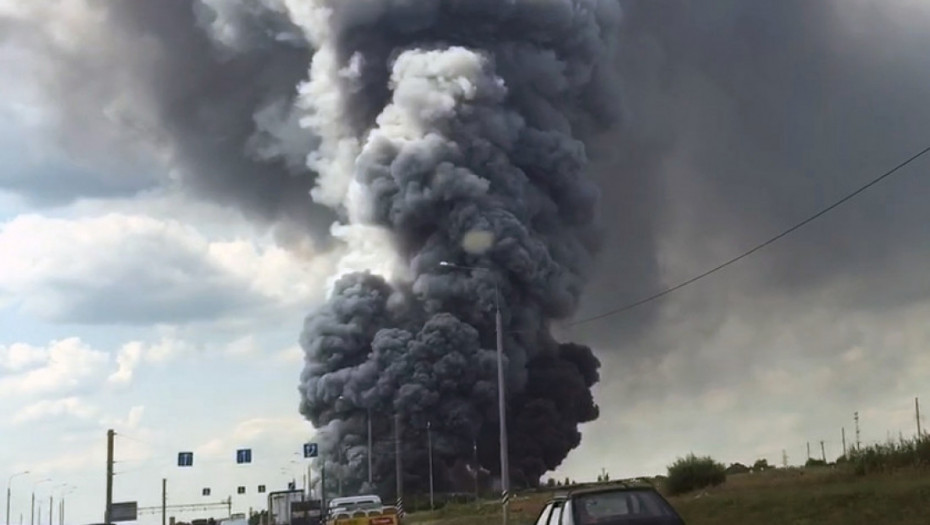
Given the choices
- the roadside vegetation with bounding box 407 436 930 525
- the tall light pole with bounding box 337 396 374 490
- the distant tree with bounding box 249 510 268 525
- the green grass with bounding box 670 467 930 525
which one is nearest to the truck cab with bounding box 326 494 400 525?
the roadside vegetation with bounding box 407 436 930 525

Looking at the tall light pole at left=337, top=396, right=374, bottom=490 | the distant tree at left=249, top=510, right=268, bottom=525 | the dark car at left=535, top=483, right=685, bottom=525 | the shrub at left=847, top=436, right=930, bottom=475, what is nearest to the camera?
the dark car at left=535, top=483, right=685, bottom=525

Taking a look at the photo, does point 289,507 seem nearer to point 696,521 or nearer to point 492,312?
point 492,312

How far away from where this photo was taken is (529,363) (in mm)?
79312

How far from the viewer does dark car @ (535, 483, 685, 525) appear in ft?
55.3

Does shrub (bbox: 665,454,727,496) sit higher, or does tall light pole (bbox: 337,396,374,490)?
tall light pole (bbox: 337,396,374,490)

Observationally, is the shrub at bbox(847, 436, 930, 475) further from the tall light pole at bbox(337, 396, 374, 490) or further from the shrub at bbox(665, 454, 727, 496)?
the tall light pole at bbox(337, 396, 374, 490)

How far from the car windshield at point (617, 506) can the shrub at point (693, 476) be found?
25.5m

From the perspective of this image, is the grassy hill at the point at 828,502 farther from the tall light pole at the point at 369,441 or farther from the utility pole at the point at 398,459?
the tall light pole at the point at 369,441

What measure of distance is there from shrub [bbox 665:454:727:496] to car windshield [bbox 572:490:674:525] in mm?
25469

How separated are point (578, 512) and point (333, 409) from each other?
64822 millimetres

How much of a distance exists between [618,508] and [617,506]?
0.03m

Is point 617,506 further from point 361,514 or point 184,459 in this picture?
point 184,459

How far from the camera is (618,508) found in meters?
17.4

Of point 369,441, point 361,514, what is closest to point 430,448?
point 369,441
